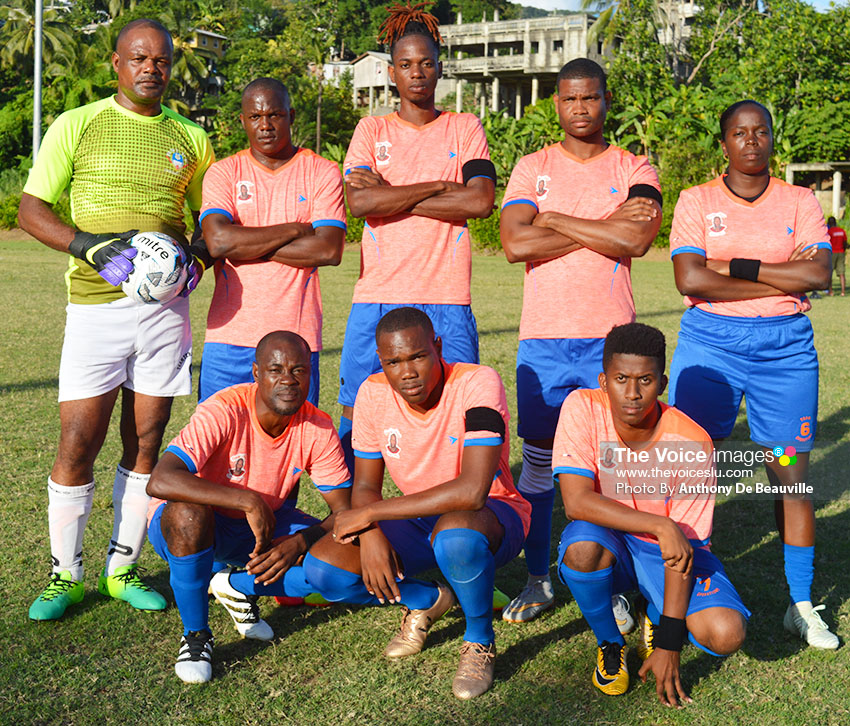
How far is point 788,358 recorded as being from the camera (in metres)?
4.33

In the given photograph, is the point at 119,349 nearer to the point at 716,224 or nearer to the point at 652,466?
the point at 652,466

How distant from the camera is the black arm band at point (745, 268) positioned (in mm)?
4230

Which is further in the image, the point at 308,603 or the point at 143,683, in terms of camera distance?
the point at 308,603

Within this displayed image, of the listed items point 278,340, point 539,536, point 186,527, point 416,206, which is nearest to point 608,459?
point 539,536

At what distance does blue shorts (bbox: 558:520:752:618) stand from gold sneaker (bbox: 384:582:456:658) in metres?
0.62

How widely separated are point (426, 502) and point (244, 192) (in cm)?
192

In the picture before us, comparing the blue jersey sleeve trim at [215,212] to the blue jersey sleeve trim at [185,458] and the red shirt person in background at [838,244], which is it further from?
the red shirt person in background at [838,244]

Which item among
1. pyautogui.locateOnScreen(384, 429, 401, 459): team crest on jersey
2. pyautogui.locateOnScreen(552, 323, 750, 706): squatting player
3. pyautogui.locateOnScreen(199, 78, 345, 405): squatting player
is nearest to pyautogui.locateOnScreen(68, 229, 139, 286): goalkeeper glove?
pyautogui.locateOnScreen(199, 78, 345, 405): squatting player

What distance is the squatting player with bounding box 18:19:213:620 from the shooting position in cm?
427

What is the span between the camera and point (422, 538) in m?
4.05

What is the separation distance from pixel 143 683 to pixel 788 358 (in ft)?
Result: 10.7

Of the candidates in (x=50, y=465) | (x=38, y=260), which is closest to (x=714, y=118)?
(x=38, y=260)

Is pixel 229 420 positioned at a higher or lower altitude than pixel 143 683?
higher

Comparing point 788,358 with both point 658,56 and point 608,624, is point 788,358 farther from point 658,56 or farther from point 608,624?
point 658,56
